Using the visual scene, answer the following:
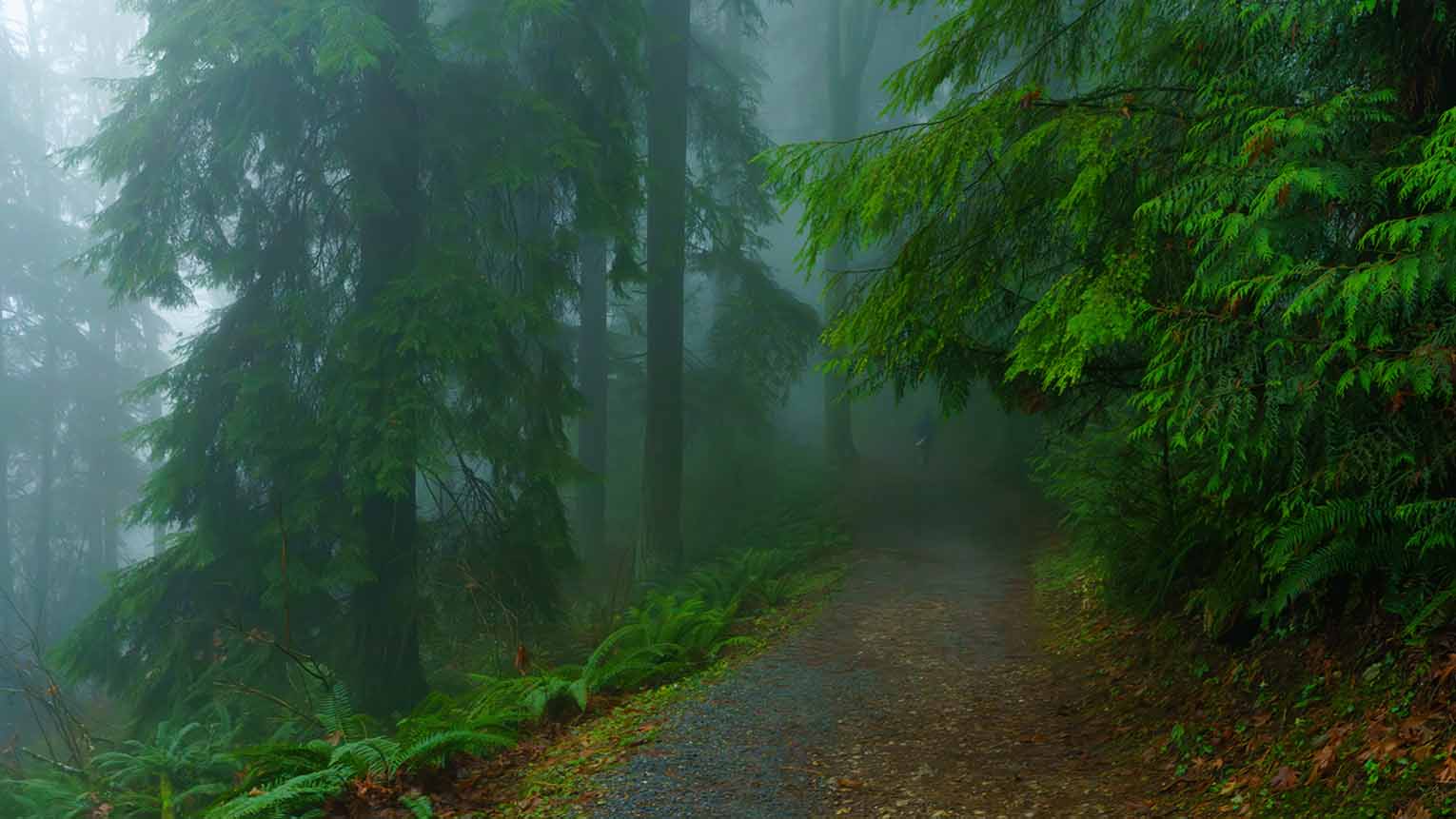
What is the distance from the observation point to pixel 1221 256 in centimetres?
450

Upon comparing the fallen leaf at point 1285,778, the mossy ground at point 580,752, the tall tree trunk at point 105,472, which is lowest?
the mossy ground at point 580,752

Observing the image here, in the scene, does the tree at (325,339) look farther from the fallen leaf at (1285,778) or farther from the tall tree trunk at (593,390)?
the fallen leaf at (1285,778)

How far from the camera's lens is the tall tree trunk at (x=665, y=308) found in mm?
12758

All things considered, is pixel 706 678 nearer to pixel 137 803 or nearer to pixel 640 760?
pixel 640 760

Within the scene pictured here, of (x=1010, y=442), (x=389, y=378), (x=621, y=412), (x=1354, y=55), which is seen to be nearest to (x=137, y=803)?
(x=389, y=378)

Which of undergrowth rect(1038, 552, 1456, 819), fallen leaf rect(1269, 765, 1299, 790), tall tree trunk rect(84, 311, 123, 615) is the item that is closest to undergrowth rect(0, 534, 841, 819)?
undergrowth rect(1038, 552, 1456, 819)

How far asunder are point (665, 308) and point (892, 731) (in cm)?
782

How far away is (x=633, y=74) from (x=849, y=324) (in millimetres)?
6207

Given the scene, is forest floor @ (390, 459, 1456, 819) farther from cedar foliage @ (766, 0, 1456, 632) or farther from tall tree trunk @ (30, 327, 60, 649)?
tall tree trunk @ (30, 327, 60, 649)

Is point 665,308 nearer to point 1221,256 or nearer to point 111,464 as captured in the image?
point 1221,256

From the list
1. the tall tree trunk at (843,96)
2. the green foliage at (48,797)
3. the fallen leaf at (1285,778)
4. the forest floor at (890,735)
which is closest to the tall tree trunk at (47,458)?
the green foliage at (48,797)

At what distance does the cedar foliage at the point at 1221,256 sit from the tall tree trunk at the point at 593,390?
380 inches

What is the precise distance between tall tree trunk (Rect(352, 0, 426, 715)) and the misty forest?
0.04 m

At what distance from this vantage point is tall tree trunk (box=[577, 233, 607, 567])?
1530cm
